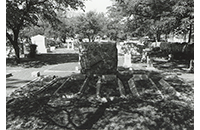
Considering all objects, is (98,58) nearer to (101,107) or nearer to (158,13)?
(101,107)

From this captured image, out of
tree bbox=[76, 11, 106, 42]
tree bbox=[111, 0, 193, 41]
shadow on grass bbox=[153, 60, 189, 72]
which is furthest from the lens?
tree bbox=[76, 11, 106, 42]

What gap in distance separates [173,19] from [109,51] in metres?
5.51

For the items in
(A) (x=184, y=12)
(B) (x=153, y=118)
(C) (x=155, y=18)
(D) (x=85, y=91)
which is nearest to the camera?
(B) (x=153, y=118)

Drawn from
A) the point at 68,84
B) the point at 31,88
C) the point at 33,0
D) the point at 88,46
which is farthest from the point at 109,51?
the point at 33,0

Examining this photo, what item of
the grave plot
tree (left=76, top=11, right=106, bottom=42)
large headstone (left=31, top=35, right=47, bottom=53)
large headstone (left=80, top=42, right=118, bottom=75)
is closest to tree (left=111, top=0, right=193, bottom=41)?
large headstone (left=80, top=42, right=118, bottom=75)

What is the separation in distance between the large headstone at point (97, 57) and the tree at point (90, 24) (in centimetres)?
2432

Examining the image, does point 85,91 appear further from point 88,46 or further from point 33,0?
point 33,0

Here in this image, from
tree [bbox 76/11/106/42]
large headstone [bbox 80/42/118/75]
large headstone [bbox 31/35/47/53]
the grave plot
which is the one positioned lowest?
the grave plot

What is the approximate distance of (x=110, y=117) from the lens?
4969mm

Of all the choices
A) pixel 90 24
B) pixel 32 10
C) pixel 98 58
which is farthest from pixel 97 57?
pixel 90 24

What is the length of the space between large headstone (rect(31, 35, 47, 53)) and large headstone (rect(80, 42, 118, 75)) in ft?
55.1

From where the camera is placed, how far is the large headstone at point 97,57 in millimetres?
9703

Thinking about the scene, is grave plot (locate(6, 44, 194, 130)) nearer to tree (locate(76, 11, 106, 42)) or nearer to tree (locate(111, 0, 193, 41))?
tree (locate(111, 0, 193, 41))

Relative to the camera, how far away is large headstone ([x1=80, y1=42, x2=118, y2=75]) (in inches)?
382
